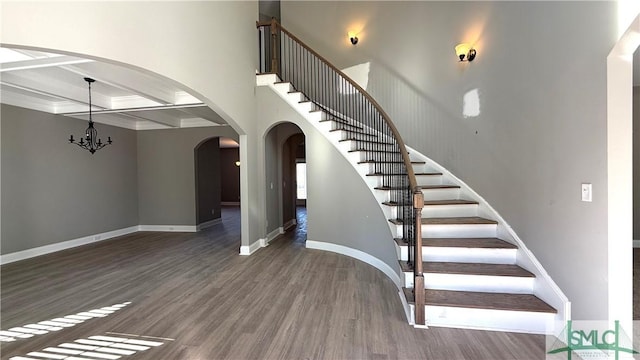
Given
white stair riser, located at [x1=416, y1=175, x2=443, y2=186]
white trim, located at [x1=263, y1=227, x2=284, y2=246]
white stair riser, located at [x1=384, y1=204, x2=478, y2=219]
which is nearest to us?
white stair riser, located at [x1=384, y1=204, x2=478, y2=219]

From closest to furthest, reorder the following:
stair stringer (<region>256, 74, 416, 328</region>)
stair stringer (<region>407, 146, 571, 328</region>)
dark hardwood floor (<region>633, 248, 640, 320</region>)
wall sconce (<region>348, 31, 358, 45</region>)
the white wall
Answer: the white wall, stair stringer (<region>407, 146, 571, 328</region>), dark hardwood floor (<region>633, 248, 640, 320</region>), stair stringer (<region>256, 74, 416, 328</region>), wall sconce (<region>348, 31, 358, 45</region>)

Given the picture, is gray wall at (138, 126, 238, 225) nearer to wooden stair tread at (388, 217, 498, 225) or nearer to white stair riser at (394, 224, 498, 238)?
wooden stair tread at (388, 217, 498, 225)

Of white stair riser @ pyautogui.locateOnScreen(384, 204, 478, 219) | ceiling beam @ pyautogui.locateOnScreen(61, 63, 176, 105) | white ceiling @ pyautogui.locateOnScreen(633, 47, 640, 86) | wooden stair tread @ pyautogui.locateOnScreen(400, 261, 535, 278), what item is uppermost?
ceiling beam @ pyautogui.locateOnScreen(61, 63, 176, 105)

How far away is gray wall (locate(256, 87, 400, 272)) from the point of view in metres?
4.22

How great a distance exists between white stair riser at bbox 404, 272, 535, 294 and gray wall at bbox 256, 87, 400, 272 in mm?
1188

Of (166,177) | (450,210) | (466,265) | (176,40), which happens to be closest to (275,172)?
(166,177)

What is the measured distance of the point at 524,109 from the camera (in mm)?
2768

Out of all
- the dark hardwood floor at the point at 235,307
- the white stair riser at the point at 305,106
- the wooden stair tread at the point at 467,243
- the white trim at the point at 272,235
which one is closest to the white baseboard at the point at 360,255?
the dark hardwood floor at the point at 235,307

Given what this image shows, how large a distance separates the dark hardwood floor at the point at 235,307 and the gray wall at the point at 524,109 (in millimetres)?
933

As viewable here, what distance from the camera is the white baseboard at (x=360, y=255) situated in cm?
345

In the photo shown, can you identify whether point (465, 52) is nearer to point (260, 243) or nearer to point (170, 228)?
point (260, 243)

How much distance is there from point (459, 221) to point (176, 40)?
3.93 metres

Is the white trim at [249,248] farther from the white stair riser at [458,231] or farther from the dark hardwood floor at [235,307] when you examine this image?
the white stair riser at [458,231]

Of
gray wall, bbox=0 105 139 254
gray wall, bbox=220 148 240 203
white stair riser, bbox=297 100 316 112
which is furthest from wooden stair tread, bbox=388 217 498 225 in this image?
gray wall, bbox=220 148 240 203
